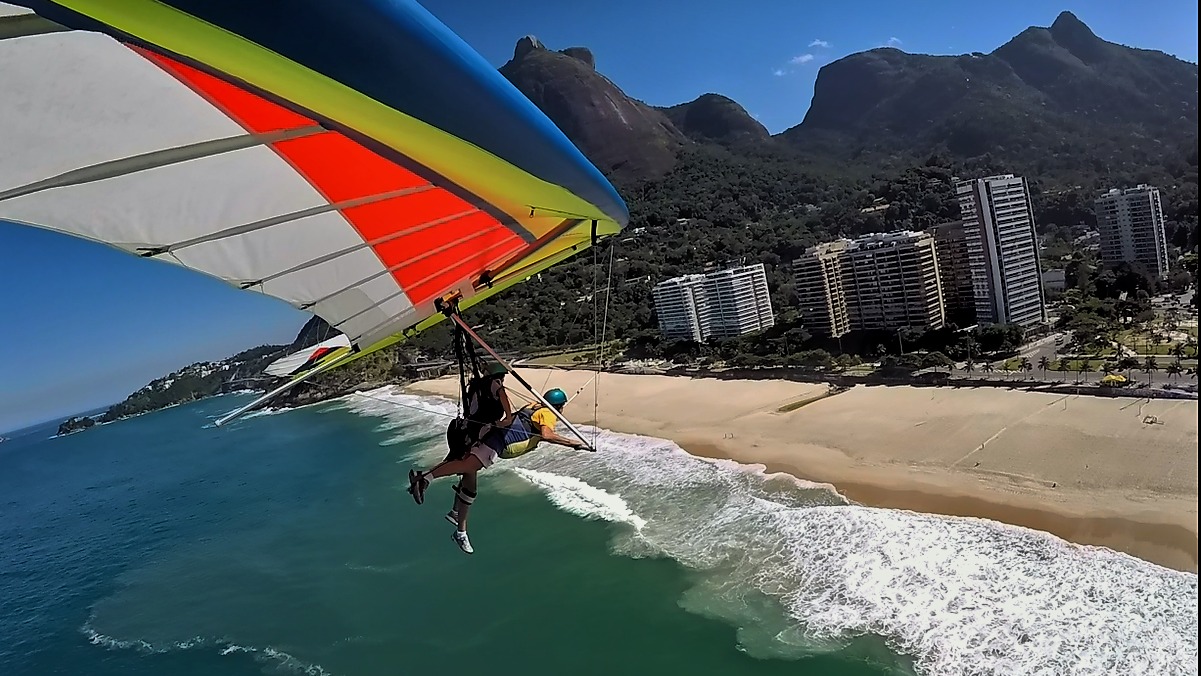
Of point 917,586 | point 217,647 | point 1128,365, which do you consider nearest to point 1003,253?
point 1128,365

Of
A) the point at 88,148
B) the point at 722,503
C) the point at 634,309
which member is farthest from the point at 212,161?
the point at 634,309

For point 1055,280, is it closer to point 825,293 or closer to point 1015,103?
point 825,293

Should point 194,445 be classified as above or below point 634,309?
below

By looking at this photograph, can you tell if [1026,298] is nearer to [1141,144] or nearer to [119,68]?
[119,68]

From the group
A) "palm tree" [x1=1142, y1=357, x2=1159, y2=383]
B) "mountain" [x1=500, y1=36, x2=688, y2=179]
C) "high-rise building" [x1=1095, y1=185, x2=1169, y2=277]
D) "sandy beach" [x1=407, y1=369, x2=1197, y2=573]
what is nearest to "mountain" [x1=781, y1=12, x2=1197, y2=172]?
"mountain" [x1=500, y1=36, x2=688, y2=179]

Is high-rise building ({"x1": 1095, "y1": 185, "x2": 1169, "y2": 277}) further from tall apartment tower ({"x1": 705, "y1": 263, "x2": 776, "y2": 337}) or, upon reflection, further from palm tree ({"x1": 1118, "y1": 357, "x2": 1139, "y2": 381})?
tall apartment tower ({"x1": 705, "y1": 263, "x2": 776, "y2": 337})

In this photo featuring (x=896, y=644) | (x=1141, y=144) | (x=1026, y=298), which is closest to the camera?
(x=896, y=644)

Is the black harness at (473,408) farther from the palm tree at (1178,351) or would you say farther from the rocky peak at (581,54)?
the rocky peak at (581,54)
